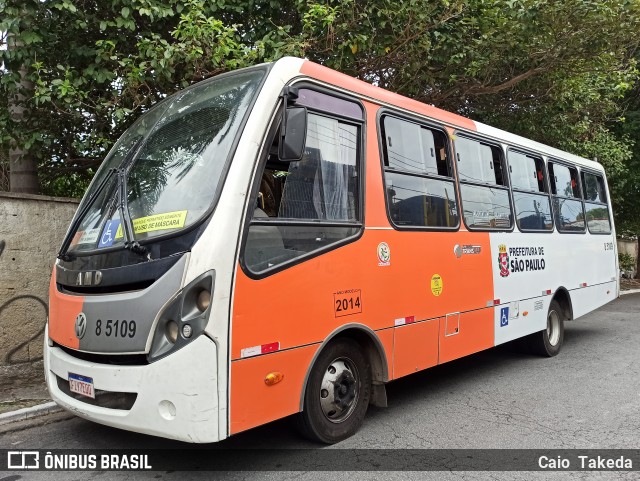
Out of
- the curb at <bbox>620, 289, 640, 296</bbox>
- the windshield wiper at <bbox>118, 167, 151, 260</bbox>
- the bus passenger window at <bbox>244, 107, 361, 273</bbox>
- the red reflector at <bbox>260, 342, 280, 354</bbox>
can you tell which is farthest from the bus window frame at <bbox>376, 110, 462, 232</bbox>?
the curb at <bbox>620, 289, 640, 296</bbox>

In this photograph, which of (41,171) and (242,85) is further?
(41,171)

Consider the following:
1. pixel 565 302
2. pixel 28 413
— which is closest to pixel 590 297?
pixel 565 302

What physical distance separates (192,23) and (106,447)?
13.6ft

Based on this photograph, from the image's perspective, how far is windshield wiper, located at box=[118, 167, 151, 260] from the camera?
3246mm

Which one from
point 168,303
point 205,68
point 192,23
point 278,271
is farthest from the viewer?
point 205,68

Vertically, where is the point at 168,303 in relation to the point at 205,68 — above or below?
below

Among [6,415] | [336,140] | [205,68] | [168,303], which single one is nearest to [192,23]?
[205,68]

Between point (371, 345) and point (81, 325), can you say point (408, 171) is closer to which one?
point (371, 345)

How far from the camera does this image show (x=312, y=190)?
3.87 m

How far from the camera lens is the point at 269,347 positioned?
337 cm

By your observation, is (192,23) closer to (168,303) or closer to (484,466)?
(168,303)

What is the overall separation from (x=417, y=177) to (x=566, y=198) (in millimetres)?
3979

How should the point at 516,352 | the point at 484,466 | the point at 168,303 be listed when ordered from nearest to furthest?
the point at 168,303 → the point at 484,466 → the point at 516,352

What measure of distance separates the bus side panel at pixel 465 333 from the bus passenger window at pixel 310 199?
1.65 metres
